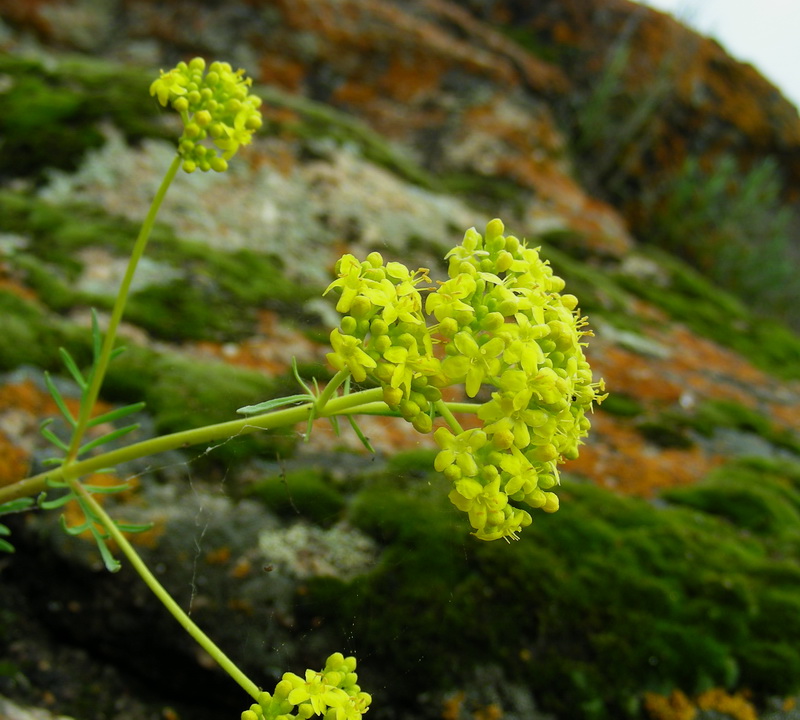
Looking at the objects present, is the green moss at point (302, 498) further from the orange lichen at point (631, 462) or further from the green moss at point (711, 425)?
the green moss at point (711, 425)

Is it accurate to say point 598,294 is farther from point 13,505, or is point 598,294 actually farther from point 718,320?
point 13,505

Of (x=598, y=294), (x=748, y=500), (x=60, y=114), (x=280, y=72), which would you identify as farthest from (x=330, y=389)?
(x=280, y=72)

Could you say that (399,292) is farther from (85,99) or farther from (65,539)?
(85,99)

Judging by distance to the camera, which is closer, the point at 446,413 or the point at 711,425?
the point at 446,413

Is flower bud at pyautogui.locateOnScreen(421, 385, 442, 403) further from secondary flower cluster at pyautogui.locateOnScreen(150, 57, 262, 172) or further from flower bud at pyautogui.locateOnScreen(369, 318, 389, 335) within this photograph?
secondary flower cluster at pyautogui.locateOnScreen(150, 57, 262, 172)

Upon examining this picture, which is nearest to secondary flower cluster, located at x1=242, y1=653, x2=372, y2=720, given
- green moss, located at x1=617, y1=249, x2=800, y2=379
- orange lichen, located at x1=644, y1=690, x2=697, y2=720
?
orange lichen, located at x1=644, y1=690, x2=697, y2=720

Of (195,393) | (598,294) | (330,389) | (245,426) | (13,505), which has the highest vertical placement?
(330,389)

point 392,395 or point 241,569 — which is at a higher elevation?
point 392,395
